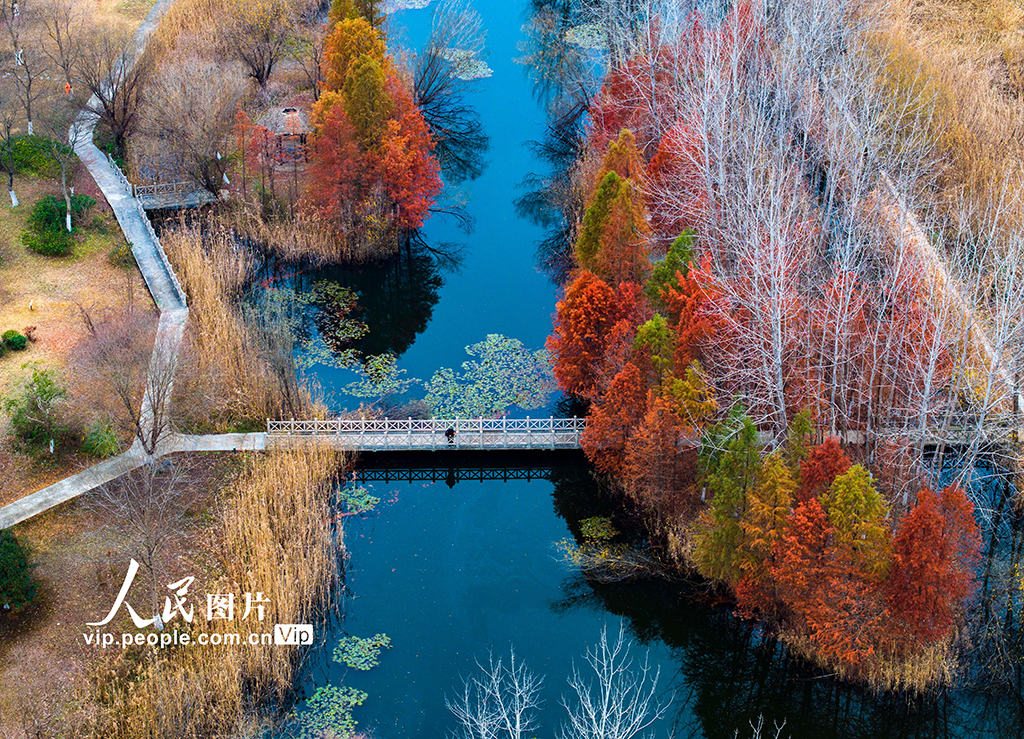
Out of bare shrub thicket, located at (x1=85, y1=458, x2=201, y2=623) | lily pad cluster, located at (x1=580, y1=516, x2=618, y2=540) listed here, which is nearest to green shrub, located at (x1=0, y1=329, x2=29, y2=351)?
bare shrub thicket, located at (x1=85, y1=458, x2=201, y2=623)

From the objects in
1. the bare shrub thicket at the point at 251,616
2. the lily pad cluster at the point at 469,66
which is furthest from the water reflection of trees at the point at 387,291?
the lily pad cluster at the point at 469,66

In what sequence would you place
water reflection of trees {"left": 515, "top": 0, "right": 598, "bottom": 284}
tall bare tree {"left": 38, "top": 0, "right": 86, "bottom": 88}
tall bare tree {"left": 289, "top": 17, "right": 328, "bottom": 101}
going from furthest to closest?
1. tall bare tree {"left": 289, "top": 17, "right": 328, "bottom": 101}
2. tall bare tree {"left": 38, "top": 0, "right": 86, "bottom": 88}
3. water reflection of trees {"left": 515, "top": 0, "right": 598, "bottom": 284}

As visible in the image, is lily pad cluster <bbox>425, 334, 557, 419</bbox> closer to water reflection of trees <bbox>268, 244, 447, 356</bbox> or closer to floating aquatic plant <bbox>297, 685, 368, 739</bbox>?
water reflection of trees <bbox>268, 244, 447, 356</bbox>

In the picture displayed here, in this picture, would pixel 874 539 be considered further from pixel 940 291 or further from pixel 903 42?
pixel 903 42

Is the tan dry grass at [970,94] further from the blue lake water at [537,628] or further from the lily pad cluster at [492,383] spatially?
the blue lake water at [537,628]

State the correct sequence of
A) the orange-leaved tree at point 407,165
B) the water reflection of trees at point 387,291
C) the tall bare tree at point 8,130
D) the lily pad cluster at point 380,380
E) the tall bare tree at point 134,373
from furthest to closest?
the tall bare tree at point 8,130
the orange-leaved tree at point 407,165
the water reflection of trees at point 387,291
the lily pad cluster at point 380,380
the tall bare tree at point 134,373
